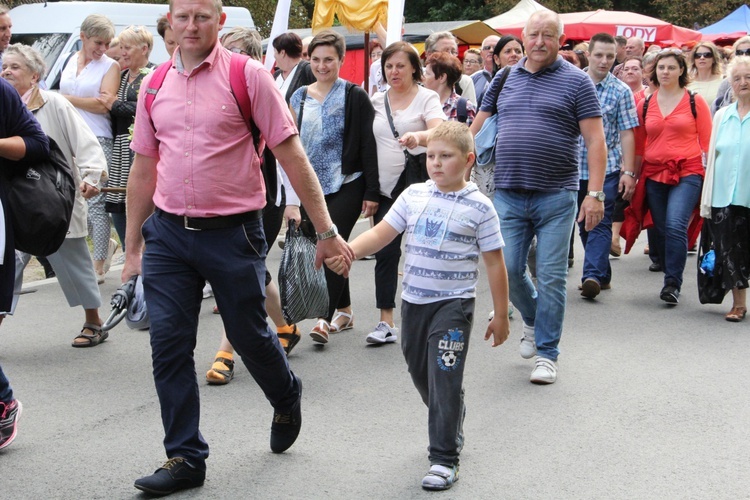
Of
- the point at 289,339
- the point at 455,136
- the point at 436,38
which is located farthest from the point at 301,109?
the point at 436,38

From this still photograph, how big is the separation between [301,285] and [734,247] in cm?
368

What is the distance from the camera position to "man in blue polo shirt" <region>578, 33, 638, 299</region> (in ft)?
28.1

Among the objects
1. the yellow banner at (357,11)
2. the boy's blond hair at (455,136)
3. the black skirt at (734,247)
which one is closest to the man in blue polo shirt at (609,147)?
the black skirt at (734,247)

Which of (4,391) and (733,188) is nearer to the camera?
(4,391)

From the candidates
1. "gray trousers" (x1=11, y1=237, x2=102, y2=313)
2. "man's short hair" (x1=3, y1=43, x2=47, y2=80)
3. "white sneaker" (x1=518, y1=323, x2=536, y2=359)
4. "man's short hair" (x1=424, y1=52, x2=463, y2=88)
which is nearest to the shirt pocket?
"man's short hair" (x1=3, y1=43, x2=47, y2=80)

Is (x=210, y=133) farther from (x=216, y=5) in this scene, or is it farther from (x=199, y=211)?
(x=216, y=5)

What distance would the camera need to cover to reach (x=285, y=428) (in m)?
4.85

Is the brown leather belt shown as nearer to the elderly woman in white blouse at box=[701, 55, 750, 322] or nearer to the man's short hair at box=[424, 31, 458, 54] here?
the elderly woman in white blouse at box=[701, 55, 750, 322]

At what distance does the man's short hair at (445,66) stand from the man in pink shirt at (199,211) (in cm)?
437

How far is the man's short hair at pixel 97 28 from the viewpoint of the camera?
944cm

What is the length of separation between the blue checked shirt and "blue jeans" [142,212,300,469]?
181 inches

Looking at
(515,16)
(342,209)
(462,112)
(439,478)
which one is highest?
(515,16)

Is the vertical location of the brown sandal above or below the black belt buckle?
below

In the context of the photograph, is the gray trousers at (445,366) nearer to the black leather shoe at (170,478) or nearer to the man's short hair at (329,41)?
the black leather shoe at (170,478)
